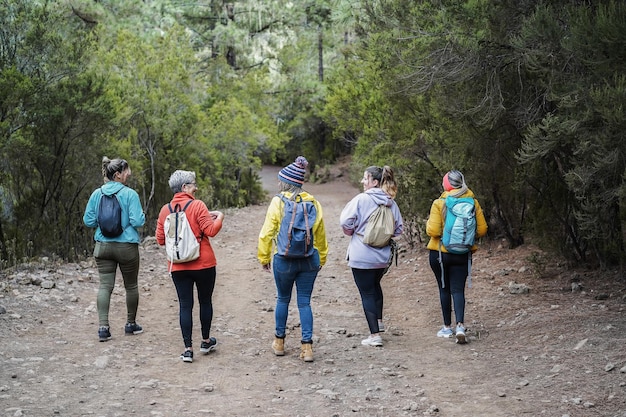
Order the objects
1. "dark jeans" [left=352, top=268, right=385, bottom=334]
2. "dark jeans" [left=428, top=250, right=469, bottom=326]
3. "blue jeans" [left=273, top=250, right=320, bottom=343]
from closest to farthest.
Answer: "blue jeans" [left=273, top=250, right=320, bottom=343]
"dark jeans" [left=352, top=268, right=385, bottom=334]
"dark jeans" [left=428, top=250, right=469, bottom=326]

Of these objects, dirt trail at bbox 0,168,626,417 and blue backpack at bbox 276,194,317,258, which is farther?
blue backpack at bbox 276,194,317,258

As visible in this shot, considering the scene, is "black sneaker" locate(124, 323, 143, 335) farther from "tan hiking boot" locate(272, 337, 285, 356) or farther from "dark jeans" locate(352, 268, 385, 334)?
"dark jeans" locate(352, 268, 385, 334)

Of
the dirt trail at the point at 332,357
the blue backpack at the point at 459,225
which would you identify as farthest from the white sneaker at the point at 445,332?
the blue backpack at the point at 459,225

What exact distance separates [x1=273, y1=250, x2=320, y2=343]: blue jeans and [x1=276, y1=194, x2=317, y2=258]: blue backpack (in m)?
0.12

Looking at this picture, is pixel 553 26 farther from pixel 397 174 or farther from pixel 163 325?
pixel 397 174

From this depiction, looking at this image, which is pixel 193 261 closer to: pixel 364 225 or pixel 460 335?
pixel 364 225

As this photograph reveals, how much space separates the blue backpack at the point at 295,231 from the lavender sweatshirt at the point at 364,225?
0.63m

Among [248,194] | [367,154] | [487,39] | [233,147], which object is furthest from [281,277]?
[248,194]

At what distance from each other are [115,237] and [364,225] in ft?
8.46

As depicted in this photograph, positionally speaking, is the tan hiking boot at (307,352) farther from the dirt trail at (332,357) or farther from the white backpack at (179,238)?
the white backpack at (179,238)

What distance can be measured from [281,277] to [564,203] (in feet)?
16.1

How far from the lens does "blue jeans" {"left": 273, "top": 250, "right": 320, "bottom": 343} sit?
679cm

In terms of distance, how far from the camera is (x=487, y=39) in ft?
26.3

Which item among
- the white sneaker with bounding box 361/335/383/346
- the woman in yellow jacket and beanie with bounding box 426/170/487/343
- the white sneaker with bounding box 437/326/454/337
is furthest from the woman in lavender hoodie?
the white sneaker with bounding box 437/326/454/337
